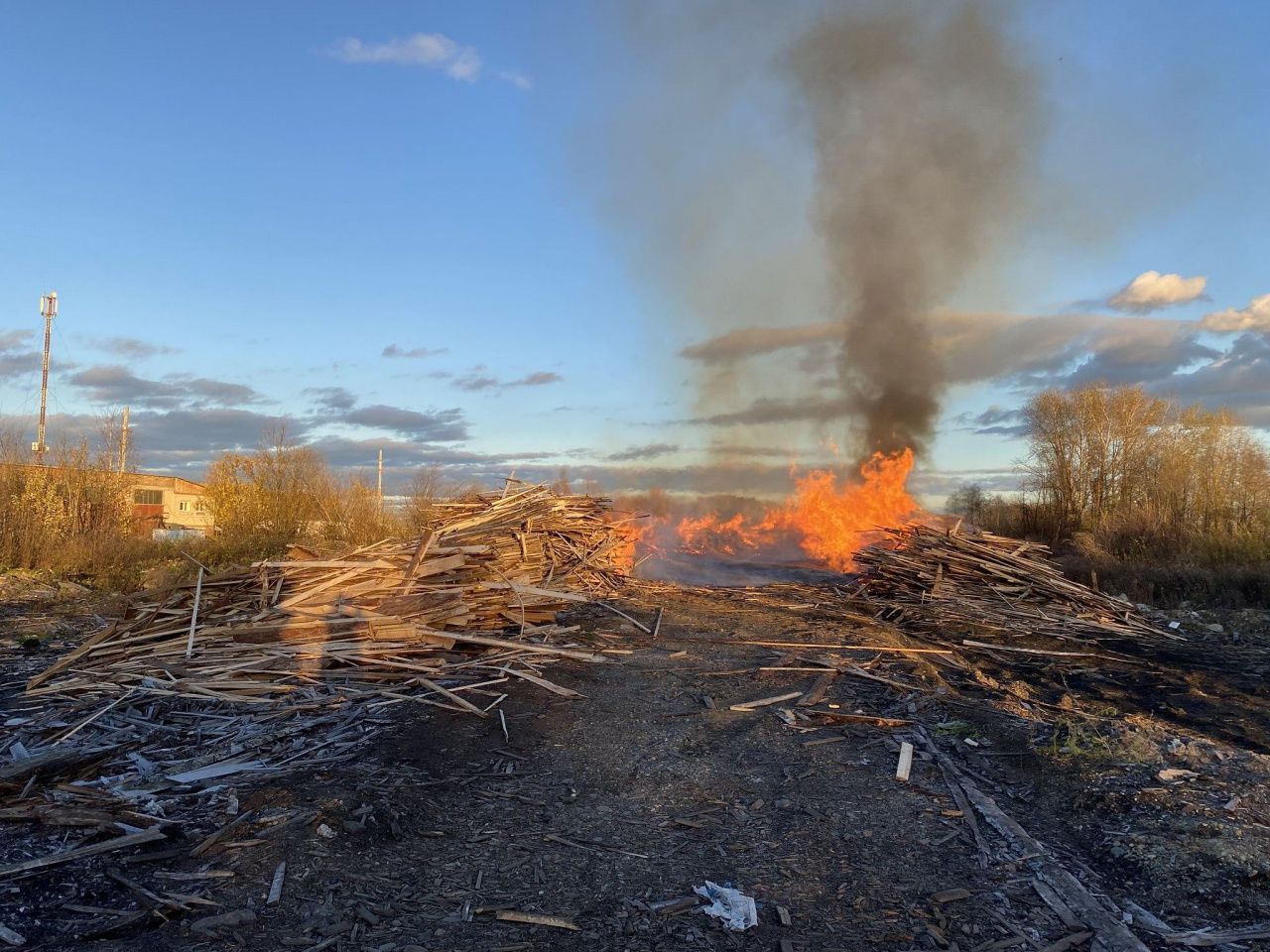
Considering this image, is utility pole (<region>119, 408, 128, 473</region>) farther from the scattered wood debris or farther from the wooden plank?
the wooden plank

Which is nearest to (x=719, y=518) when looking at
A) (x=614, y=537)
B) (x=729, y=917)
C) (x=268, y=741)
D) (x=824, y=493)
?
(x=824, y=493)

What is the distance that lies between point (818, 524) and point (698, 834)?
18.4 meters

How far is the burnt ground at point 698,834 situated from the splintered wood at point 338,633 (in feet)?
3.96

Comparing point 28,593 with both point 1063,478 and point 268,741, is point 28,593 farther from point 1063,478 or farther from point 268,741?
point 1063,478

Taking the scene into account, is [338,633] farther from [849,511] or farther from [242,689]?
[849,511]

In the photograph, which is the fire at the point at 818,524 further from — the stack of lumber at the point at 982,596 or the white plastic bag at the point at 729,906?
the white plastic bag at the point at 729,906

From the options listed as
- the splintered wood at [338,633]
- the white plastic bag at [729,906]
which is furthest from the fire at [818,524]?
the white plastic bag at [729,906]

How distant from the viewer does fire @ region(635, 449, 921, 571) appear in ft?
71.3

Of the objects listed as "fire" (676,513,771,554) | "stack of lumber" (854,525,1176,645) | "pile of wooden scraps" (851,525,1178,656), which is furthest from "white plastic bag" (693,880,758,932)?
"fire" (676,513,771,554)

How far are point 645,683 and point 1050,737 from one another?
4.03 meters

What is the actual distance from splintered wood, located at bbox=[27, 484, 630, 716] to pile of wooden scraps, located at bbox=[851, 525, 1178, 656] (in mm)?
7152

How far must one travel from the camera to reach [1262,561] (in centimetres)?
1864

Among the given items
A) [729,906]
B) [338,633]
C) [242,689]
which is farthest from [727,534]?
[729,906]

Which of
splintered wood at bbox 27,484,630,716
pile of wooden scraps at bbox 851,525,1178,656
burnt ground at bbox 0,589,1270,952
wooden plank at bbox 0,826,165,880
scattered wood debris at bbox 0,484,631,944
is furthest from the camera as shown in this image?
pile of wooden scraps at bbox 851,525,1178,656
